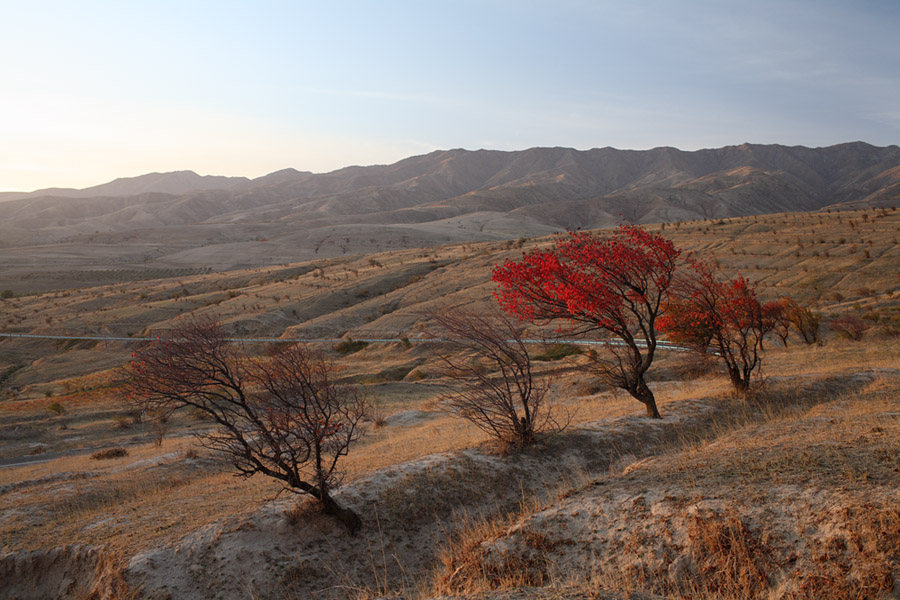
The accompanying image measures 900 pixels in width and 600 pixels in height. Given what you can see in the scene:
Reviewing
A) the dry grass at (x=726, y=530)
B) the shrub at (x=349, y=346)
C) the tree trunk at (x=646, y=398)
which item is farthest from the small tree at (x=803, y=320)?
the shrub at (x=349, y=346)

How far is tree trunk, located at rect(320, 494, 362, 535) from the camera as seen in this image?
380 inches

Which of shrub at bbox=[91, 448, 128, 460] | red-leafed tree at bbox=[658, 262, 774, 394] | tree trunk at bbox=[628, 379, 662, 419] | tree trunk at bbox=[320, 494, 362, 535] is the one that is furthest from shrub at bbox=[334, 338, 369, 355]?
tree trunk at bbox=[320, 494, 362, 535]

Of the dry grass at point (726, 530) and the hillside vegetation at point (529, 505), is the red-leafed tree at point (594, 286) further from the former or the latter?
the dry grass at point (726, 530)

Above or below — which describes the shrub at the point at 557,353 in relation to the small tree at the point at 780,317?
below

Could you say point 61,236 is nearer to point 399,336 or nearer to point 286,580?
point 399,336

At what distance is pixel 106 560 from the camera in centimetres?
920

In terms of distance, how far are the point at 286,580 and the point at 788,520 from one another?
7104 mm

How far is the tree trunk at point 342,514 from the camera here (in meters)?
9.65

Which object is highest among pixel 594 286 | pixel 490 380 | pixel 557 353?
pixel 594 286

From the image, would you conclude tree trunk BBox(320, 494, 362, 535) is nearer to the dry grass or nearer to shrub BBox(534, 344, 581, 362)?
the dry grass

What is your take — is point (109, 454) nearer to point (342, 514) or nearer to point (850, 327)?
point (342, 514)

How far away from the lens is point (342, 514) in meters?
9.65

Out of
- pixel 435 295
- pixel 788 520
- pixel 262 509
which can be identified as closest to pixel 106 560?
pixel 262 509

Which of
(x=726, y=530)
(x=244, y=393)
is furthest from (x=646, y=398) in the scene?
(x=244, y=393)
